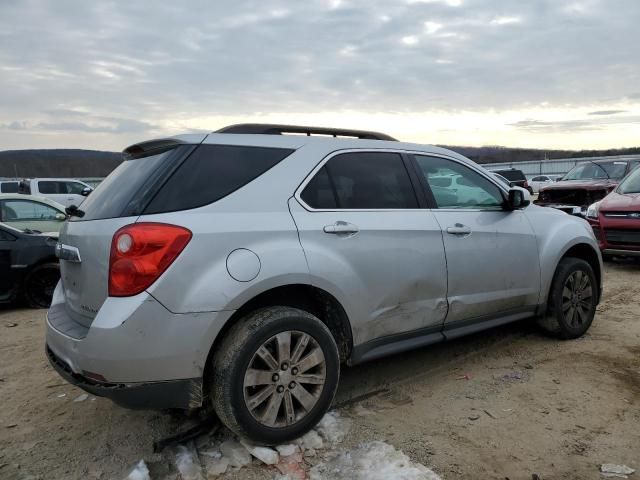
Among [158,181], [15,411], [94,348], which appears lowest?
[15,411]

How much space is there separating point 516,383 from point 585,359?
842 millimetres

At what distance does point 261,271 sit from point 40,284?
518 centimetres

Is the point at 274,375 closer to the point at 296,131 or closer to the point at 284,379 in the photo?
the point at 284,379

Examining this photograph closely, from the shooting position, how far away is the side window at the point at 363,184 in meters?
3.27

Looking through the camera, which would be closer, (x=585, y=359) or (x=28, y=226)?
(x=585, y=359)

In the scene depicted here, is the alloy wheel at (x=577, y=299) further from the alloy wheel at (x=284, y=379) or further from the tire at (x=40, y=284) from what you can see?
the tire at (x=40, y=284)

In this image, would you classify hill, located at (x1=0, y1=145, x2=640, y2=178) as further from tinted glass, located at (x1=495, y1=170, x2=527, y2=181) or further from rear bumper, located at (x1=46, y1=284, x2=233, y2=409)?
rear bumper, located at (x1=46, y1=284, x2=233, y2=409)

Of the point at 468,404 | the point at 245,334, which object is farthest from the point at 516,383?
the point at 245,334

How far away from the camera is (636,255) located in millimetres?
7777

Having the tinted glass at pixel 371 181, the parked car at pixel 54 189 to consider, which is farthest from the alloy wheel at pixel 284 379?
the parked car at pixel 54 189

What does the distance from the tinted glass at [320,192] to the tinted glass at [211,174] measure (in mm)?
247

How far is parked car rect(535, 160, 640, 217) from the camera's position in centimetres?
1070

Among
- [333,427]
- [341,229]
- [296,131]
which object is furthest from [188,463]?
[296,131]

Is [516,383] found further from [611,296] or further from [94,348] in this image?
[611,296]
